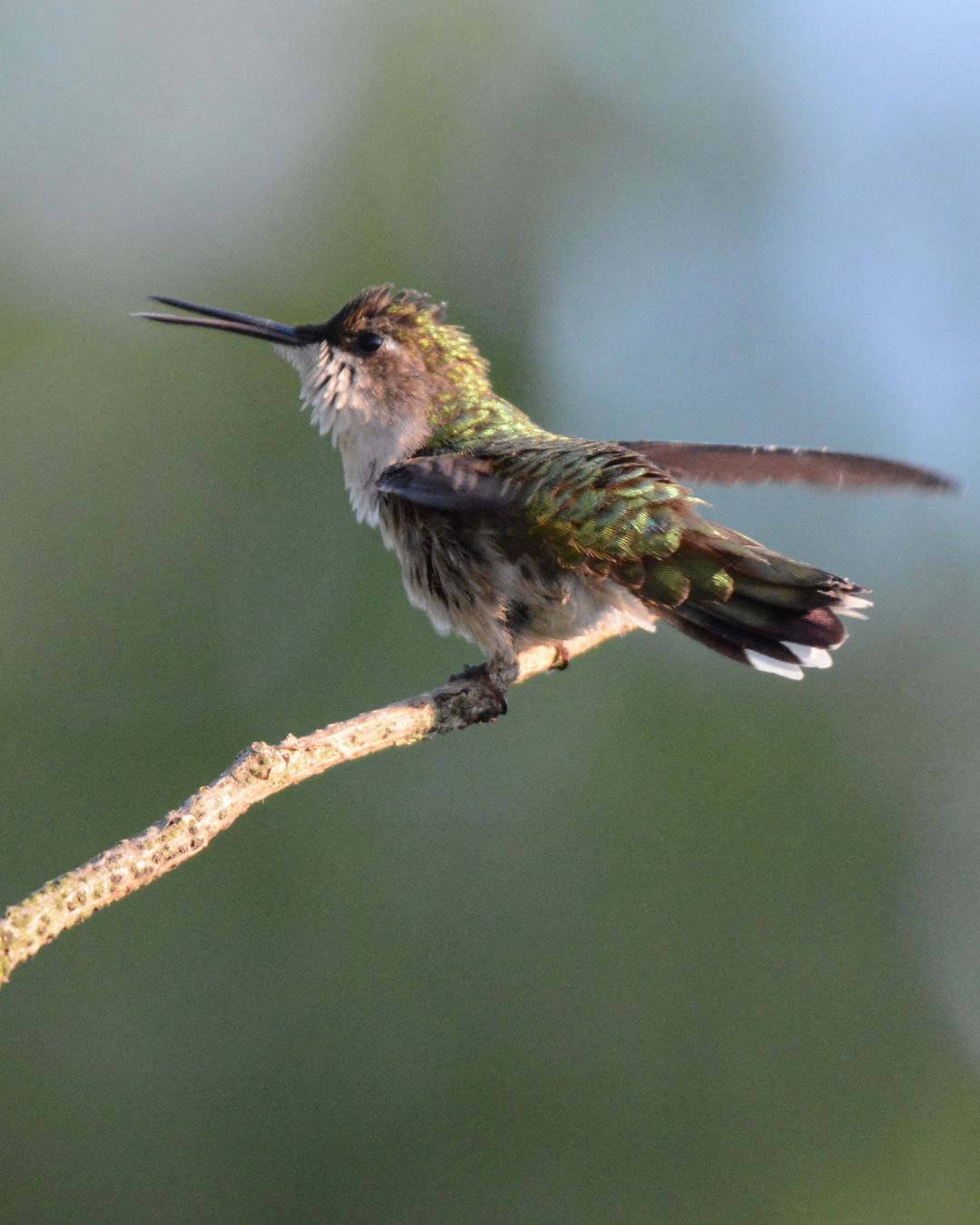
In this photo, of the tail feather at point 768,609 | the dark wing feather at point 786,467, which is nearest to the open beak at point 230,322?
the dark wing feather at point 786,467

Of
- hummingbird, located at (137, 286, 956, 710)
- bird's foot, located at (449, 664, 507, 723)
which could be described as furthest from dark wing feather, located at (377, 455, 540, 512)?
bird's foot, located at (449, 664, 507, 723)

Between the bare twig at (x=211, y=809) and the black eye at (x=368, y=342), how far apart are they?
175 centimetres

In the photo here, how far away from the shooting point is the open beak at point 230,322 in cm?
470

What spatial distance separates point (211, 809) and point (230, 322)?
2877 mm

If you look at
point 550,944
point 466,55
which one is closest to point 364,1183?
point 550,944

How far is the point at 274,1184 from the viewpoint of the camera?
25.1ft

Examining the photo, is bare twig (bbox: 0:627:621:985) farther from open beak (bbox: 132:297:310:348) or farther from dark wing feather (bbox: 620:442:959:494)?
open beak (bbox: 132:297:310:348)

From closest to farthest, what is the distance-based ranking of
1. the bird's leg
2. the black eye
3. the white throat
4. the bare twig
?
the bare twig, the bird's leg, the white throat, the black eye

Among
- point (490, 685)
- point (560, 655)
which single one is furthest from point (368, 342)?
point (490, 685)

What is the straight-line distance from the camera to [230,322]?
4.95 metres

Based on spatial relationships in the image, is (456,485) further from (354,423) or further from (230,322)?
(230,322)

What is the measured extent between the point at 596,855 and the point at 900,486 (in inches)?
200

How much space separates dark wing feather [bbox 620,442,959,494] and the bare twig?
1.33 metres

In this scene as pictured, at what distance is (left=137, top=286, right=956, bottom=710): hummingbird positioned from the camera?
150 inches
